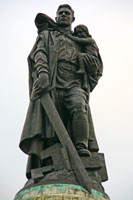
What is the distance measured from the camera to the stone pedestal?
31.1ft

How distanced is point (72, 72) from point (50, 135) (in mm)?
1973

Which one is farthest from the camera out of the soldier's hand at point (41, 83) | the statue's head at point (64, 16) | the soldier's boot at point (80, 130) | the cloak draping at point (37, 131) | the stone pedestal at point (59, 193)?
the statue's head at point (64, 16)

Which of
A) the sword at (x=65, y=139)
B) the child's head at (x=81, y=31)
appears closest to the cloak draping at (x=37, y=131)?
the sword at (x=65, y=139)

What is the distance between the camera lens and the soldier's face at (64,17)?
1322 centimetres

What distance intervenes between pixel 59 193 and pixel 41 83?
311 cm

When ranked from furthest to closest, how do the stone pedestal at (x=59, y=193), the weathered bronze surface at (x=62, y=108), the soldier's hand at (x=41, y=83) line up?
the soldier's hand at (x=41, y=83)
the weathered bronze surface at (x=62, y=108)
the stone pedestal at (x=59, y=193)

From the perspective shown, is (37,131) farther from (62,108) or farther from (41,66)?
(41,66)

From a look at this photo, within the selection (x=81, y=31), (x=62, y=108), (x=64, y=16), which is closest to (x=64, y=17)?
(x=64, y=16)

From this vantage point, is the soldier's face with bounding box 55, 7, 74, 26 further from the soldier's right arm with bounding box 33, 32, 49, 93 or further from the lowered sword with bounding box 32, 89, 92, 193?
the lowered sword with bounding box 32, 89, 92, 193

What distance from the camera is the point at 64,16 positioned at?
1326 centimetres

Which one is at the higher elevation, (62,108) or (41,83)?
(41,83)

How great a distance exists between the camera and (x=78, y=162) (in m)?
10.2

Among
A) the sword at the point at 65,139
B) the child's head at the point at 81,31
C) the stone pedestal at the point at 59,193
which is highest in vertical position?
the child's head at the point at 81,31

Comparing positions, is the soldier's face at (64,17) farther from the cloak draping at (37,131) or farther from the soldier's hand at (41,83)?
the soldier's hand at (41,83)
